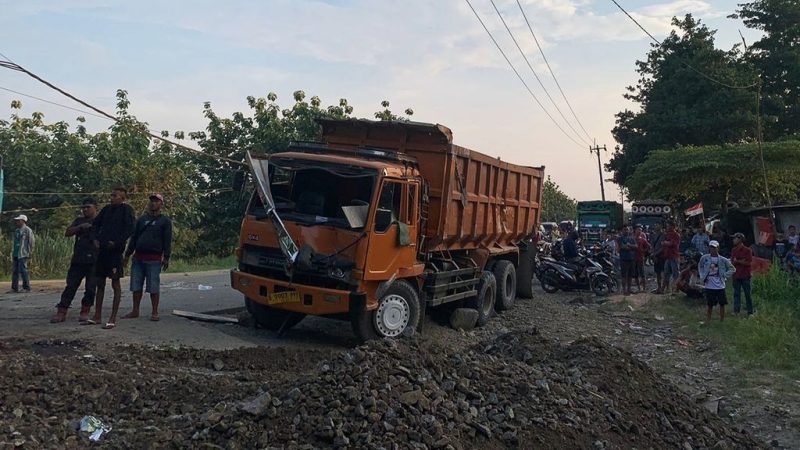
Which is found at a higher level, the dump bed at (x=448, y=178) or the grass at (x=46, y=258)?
the dump bed at (x=448, y=178)

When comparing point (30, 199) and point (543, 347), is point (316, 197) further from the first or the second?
point (30, 199)

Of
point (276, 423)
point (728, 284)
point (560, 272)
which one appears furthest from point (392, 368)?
point (728, 284)

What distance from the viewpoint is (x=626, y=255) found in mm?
16062

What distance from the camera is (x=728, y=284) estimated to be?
15984 millimetres

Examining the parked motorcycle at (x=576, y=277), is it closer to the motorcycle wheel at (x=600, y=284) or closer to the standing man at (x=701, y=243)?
the motorcycle wheel at (x=600, y=284)

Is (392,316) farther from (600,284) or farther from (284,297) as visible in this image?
(600,284)

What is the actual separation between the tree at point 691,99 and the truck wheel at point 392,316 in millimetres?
25877

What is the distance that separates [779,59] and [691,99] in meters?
4.19

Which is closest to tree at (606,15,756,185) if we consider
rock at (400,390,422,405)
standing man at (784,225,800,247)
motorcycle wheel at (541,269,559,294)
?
standing man at (784,225,800,247)

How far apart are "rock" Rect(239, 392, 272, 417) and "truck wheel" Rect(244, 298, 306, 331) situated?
4469 millimetres

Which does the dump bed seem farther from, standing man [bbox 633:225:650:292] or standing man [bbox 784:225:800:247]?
standing man [bbox 784:225:800:247]

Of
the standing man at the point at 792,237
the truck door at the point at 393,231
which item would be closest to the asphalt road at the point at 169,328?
the truck door at the point at 393,231

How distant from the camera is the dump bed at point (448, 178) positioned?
974 centimetres

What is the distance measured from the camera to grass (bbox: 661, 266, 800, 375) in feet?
30.5
